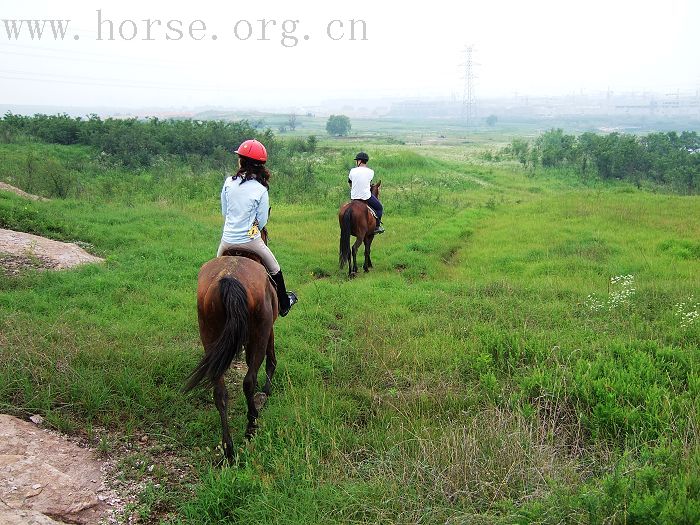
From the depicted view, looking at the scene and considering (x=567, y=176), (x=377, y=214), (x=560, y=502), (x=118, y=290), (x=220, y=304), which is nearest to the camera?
(x=560, y=502)

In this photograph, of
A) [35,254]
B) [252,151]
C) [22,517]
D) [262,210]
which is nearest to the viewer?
[22,517]

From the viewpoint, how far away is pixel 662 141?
111 feet

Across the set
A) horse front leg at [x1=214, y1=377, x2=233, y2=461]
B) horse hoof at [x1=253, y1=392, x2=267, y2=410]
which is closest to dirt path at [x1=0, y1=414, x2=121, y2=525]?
horse front leg at [x1=214, y1=377, x2=233, y2=461]

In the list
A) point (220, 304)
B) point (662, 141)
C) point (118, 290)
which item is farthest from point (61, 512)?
point (662, 141)

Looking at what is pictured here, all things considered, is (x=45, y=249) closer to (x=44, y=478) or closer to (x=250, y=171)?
(x=250, y=171)

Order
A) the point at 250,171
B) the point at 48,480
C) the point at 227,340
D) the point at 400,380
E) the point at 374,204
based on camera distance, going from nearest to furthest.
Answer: the point at 48,480 → the point at 227,340 → the point at 250,171 → the point at 400,380 → the point at 374,204

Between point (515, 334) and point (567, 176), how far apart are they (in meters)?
28.5

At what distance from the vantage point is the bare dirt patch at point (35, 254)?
8.98 meters

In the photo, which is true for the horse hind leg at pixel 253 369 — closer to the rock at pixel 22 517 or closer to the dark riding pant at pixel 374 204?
the rock at pixel 22 517

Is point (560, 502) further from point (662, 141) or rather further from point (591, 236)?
point (662, 141)

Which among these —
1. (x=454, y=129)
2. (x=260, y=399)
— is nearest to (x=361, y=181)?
(x=260, y=399)

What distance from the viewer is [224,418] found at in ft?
15.3

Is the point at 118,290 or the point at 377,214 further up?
the point at 377,214

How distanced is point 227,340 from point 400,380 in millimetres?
2172
